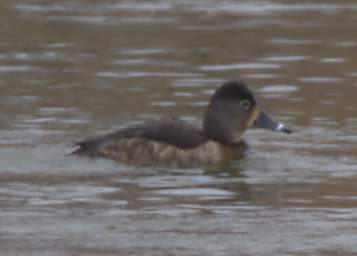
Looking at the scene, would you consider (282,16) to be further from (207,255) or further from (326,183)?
(207,255)

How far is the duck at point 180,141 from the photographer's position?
14086mm

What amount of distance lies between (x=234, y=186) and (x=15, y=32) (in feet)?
31.5

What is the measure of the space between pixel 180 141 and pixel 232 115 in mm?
676

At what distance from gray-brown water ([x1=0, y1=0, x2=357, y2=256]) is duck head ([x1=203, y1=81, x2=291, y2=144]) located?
0.27 m

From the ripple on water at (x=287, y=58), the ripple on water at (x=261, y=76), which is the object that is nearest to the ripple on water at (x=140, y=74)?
the ripple on water at (x=261, y=76)

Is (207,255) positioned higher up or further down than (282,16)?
higher up

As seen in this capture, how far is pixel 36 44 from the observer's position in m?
21.2

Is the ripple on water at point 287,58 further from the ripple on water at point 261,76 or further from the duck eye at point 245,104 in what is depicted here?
the duck eye at point 245,104

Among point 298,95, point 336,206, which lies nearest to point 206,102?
point 298,95

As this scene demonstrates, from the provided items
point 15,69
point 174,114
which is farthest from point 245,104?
point 15,69

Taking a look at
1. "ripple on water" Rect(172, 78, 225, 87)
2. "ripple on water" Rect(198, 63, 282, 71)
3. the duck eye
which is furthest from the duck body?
"ripple on water" Rect(198, 63, 282, 71)

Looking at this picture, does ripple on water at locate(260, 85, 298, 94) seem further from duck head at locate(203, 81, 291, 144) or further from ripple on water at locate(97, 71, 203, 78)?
duck head at locate(203, 81, 291, 144)

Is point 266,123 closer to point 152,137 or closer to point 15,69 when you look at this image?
point 152,137

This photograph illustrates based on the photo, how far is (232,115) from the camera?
14500 mm
